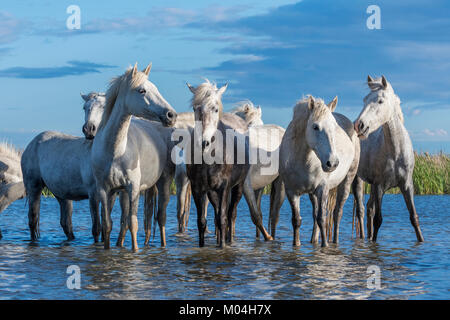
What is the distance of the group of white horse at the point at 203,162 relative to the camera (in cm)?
838

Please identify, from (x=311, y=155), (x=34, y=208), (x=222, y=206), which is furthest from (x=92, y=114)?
(x=311, y=155)

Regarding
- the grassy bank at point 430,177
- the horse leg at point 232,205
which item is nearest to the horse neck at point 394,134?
the horse leg at point 232,205

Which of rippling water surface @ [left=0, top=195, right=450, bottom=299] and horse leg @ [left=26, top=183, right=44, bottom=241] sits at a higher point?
horse leg @ [left=26, top=183, right=44, bottom=241]

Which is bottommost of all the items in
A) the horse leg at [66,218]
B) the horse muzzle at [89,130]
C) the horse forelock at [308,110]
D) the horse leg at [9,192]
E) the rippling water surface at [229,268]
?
the rippling water surface at [229,268]

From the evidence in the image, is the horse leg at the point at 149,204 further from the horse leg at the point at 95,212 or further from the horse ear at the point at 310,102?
the horse ear at the point at 310,102

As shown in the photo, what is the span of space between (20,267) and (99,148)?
1870 mm

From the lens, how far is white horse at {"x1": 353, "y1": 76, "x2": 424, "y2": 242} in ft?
32.1

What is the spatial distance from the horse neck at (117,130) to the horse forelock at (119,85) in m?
0.19

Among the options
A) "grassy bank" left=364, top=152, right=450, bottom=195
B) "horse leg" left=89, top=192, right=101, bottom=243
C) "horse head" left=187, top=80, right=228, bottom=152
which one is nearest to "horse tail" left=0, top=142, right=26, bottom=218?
"horse leg" left=89, top=192, right=101, bottom=243

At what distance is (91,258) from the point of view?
8.58m

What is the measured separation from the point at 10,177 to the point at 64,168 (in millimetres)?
3449

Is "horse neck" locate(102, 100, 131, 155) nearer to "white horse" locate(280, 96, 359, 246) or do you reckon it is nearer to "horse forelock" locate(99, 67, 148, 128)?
"horse forelock" locate(99, 67, 148, 128)
